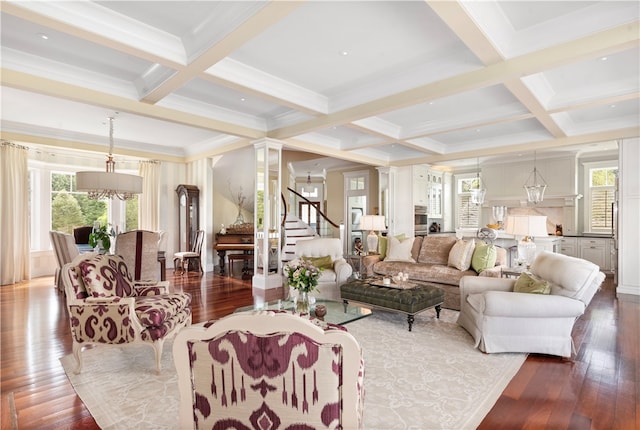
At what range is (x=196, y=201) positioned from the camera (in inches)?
322

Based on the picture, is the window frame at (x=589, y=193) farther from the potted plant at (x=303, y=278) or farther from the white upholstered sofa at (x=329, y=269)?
the potted plant at (x=303, y=278)

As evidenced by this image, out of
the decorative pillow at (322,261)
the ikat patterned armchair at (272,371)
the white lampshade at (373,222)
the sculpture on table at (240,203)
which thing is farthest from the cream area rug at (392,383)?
the sculpture on table at (240,203)

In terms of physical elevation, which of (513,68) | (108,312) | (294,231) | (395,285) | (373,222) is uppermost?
(513,68)

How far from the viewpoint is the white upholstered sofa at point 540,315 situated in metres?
3.05

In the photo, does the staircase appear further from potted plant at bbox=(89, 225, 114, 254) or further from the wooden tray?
the wooden tray

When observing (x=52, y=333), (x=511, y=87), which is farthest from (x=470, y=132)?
(x=52, y=333)

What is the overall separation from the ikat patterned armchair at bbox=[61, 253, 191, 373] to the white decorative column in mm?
3033

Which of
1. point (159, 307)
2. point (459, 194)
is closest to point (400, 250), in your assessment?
point (159, 307)

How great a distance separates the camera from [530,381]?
105 inches

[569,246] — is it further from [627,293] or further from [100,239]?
[100,239]

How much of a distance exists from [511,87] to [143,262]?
196 inches

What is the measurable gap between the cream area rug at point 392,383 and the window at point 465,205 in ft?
24.1

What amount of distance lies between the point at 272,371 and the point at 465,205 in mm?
10279

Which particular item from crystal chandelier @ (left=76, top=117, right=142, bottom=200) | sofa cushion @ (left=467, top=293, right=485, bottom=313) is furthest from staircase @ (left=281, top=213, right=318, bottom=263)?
sofa cushion @ (left=467, top=293, right=485, bottom=313)
